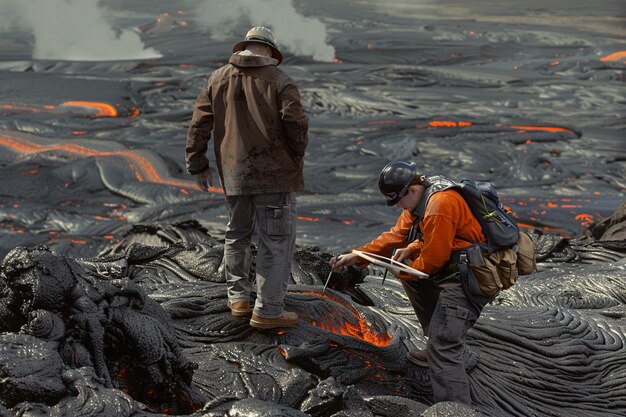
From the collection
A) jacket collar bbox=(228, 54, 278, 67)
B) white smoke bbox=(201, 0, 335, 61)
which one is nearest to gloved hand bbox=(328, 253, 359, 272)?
jacket collar bbox=(228, 54, 278, 67)

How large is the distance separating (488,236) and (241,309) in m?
1.50

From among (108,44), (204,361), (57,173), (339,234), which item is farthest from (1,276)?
(108,44)

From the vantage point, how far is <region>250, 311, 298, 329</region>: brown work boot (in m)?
5.38

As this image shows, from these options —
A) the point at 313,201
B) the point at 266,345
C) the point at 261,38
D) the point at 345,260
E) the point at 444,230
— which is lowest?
the point at 313,201

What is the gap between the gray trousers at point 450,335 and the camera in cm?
507

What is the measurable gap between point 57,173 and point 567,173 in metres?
8.72

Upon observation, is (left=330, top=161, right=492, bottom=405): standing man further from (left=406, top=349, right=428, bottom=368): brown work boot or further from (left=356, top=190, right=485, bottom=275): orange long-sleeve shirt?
(left=406, top=349, right=428, bottom=368): brown work boot

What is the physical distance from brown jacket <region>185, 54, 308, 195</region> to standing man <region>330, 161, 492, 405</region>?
1.79ft

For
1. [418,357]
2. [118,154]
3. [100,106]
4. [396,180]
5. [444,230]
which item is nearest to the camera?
[444,230]

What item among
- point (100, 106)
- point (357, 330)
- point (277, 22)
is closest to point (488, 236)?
point (357, 330)

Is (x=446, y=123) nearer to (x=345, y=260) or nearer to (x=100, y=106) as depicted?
(x=100, y=106)

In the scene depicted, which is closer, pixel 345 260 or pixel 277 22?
pixel 345 260

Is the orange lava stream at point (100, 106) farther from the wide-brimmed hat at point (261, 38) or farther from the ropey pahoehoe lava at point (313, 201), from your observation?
the wide-brimmed hat at point (261, 38)

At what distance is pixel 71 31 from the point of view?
32094mm
